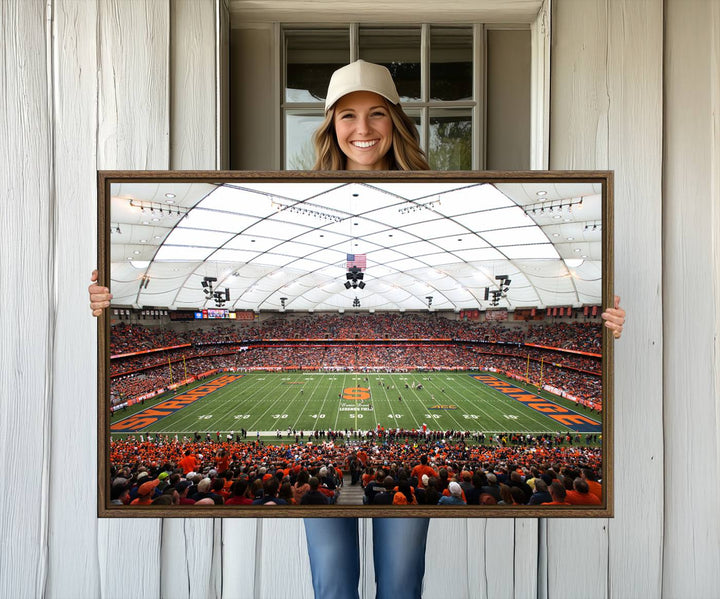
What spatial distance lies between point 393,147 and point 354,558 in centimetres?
235

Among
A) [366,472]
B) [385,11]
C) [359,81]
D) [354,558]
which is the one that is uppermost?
[385,11]

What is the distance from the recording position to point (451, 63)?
9.32ft

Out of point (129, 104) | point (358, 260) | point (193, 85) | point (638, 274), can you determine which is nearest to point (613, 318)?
point (638, 274)

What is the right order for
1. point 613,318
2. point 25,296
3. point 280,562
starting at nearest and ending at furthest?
1. point 613,318
2. point 25,296
3. point 280,562

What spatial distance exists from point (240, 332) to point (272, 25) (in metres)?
2.46

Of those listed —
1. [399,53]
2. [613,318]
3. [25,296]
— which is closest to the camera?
[613,318]

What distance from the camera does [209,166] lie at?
2.67 metres

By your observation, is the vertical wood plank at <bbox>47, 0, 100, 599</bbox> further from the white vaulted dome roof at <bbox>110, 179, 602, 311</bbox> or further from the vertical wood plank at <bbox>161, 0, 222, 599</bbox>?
the white vaulted dome roof at <bbox>110, 179, 602, 311</bbox>

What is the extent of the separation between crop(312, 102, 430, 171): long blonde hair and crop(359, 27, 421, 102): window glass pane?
857 mm

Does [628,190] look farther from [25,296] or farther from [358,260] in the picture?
[25,296]

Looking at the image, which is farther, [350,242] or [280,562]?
[280,562]

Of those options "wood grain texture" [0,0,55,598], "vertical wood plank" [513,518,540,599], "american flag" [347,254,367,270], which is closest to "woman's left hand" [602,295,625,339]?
"american flag" [347,254,367,270]

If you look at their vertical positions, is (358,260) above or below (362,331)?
above

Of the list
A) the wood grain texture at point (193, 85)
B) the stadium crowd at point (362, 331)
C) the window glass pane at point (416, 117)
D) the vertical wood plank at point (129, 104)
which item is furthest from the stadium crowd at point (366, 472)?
the window glass pane at point (416, 117)
